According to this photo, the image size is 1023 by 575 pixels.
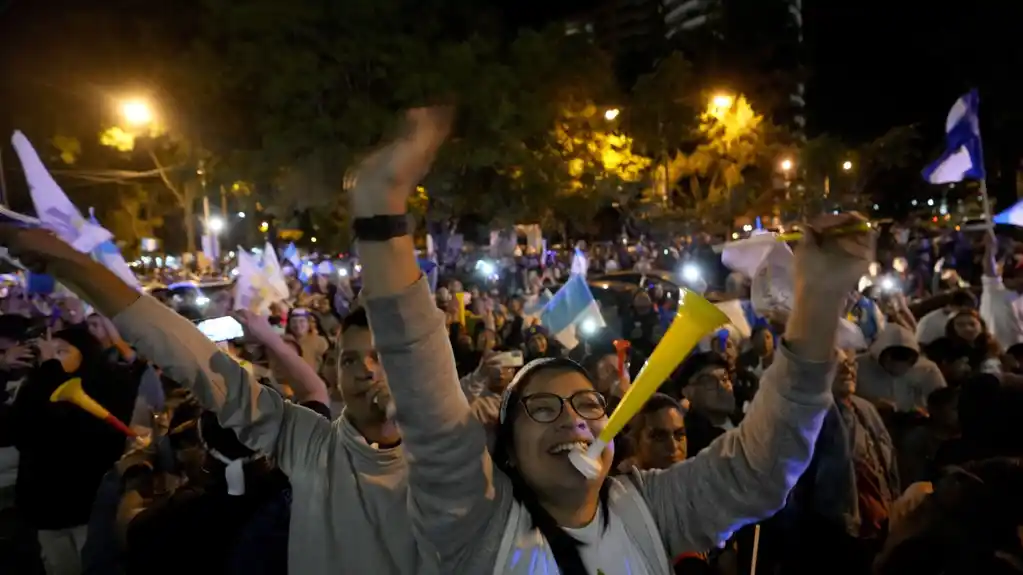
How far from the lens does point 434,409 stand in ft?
5.33

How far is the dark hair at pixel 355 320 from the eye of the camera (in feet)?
8.94

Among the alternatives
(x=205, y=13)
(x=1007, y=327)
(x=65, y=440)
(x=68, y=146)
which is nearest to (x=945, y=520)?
(x=65, y=440)

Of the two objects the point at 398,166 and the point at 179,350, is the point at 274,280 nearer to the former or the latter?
the point at 179,350

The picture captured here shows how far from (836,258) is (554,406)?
0.74m

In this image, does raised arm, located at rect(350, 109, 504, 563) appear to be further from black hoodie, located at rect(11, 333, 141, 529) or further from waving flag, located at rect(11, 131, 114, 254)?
black hoodie, located at rect(11, 333, 141, 529)

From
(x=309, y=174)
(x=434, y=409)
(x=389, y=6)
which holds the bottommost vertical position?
(x=434, y=409)

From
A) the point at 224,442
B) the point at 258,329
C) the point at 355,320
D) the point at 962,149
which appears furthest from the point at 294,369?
the point at 962,149

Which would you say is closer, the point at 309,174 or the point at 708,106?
the point at 309,174

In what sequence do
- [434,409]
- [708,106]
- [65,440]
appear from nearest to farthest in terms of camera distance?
1. [434,409]
2. [65,440]
3. [708,106]

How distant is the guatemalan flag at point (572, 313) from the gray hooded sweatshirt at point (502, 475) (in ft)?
17.2

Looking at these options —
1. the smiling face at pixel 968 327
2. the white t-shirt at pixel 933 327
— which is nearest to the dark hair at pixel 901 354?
the smiling face at pixel 968 327

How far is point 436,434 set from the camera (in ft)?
5.38

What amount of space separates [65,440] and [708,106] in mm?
31501

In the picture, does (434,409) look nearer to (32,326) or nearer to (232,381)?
(232,381)
